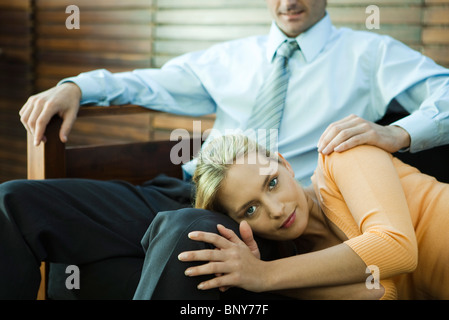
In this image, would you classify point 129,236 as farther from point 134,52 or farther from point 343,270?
point 134,52

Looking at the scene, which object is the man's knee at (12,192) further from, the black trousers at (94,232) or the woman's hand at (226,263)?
the woman's hand at (226,263)

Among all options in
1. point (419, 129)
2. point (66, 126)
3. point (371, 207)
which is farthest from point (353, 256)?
point (66, 126)

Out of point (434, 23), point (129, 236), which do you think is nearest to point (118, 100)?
point (129, 236)

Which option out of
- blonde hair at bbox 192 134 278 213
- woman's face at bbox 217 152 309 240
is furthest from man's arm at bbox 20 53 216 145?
woman's face at bbox 217 152 309 240

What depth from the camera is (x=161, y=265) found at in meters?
1.15

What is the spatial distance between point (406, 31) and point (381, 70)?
0.56 metres

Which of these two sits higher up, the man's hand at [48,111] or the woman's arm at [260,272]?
the man's hand at [48,111]

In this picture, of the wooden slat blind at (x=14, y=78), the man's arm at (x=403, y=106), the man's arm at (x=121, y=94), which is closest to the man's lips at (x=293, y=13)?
the man's arm at (x=403, y=106)

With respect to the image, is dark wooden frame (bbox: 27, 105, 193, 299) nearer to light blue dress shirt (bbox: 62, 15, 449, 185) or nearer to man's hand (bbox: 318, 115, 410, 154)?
light blue dress shirt (bbox: 62, 15, 449, 185)

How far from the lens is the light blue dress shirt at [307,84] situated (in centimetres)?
185

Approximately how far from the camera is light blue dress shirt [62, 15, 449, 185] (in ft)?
6.07

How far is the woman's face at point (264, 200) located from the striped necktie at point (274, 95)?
25.6 inches

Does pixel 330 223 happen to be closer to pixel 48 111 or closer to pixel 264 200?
pixel 264 200

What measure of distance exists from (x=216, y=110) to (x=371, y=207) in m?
1.18
